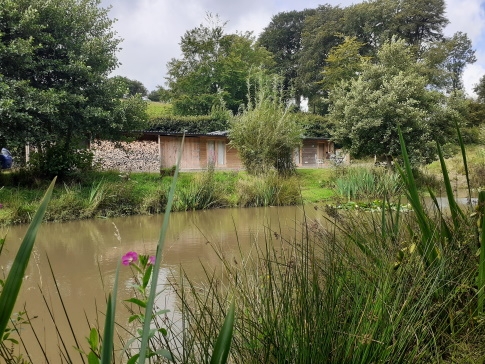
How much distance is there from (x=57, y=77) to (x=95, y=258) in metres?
7.74

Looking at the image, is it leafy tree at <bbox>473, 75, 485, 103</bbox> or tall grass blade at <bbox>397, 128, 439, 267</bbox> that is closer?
tall grass blade at <bbox>397, 128, 439, 267</bbox>

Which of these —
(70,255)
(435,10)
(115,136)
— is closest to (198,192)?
(115,136)

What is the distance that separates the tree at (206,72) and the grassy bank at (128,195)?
1580 cm

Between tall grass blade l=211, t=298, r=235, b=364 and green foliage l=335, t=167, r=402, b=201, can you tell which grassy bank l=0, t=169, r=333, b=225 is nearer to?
green foliage l=335, t=167, r=402, b=201

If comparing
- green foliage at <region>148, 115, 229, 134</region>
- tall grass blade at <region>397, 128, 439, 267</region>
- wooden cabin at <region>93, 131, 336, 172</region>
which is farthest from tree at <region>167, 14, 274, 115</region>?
tall grass blade at <region>397, 128, 439, 267</region>

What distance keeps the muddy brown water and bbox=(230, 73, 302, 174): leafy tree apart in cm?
323

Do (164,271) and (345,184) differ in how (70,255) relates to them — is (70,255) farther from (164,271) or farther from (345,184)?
(345,184)

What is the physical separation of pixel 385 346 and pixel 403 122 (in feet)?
45.0

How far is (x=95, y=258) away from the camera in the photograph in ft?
→ 18.5

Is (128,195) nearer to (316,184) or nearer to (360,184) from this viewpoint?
(360,184)

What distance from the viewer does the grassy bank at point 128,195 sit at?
9.20m

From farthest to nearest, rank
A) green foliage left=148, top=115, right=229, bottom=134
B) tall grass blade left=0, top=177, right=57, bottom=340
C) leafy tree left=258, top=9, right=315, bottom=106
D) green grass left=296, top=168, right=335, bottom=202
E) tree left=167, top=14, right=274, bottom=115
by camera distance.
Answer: leafy tree left=258, top=9, right=315, bottom=106
tree left=167, top=14, right=274, bottom=115
green foliage left=148, top=115, right=229, bottom=134
green grass left=296, top=168, right=335, bottom=202
tall grass blade left=0, top=177, right=57, bottom=340

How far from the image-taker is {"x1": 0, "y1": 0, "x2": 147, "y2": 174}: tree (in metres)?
9.92

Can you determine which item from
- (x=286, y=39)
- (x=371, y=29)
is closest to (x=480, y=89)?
(x=371, y=29)
